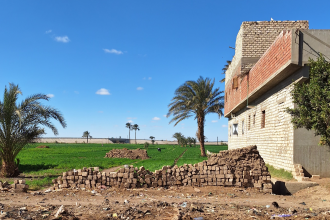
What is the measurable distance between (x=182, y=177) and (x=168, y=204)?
3.31 meters

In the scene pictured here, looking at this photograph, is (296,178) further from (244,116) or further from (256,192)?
(244,116)

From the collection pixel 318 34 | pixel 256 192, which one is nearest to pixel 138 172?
pixel 256 192

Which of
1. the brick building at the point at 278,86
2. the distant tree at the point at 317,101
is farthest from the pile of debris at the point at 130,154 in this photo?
the distant tree at the point at 317,101

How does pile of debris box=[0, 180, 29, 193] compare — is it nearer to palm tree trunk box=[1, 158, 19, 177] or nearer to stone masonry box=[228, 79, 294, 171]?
palm tree trunk box=[1, 158, 19, 177]

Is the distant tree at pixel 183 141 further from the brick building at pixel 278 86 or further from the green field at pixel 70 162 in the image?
the brick building at pixel 278 86

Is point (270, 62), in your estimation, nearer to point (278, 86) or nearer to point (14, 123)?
point (278, 86)

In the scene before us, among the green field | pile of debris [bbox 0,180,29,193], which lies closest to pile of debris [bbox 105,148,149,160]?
the green field

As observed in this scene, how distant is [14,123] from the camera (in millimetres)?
15016

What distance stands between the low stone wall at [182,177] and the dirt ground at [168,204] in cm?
34

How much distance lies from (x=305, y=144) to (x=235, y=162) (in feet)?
9.33

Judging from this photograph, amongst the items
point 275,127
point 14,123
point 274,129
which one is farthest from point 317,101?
point 14,123

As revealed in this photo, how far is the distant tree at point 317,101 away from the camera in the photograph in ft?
29.2

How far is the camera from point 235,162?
37.5 feet

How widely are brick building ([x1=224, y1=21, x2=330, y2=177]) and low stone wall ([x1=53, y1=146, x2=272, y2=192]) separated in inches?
65.0
